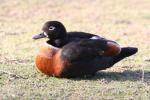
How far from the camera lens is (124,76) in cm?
889

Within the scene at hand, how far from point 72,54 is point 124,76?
0.95m

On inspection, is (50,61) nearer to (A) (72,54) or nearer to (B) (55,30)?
(A) (72,54)

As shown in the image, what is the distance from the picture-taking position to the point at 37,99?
732 cm

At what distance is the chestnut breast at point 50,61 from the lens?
27.4ft

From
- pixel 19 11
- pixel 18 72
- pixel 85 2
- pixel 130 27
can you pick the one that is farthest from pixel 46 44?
pixel 85 2

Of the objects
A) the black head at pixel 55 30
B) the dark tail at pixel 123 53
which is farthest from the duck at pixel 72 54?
the dark tail at pixel 123 53

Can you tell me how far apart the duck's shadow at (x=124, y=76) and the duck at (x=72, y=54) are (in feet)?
0.47

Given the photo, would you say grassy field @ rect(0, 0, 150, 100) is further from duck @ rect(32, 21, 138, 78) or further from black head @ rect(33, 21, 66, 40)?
black head @ rect(33, 21, 66, 40)

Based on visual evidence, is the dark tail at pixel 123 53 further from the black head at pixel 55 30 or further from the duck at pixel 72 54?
the black head at pixel 55 30

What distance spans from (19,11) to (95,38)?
29.6 ft

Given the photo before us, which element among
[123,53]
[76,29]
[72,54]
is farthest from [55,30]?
[76,29]

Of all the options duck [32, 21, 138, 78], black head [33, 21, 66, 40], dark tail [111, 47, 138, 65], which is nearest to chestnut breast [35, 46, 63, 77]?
duck [32, 21, 138, 78]

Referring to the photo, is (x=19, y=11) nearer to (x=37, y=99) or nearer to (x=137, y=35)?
(x=137, y=35)

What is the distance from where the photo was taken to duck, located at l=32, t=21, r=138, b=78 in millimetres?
8359
